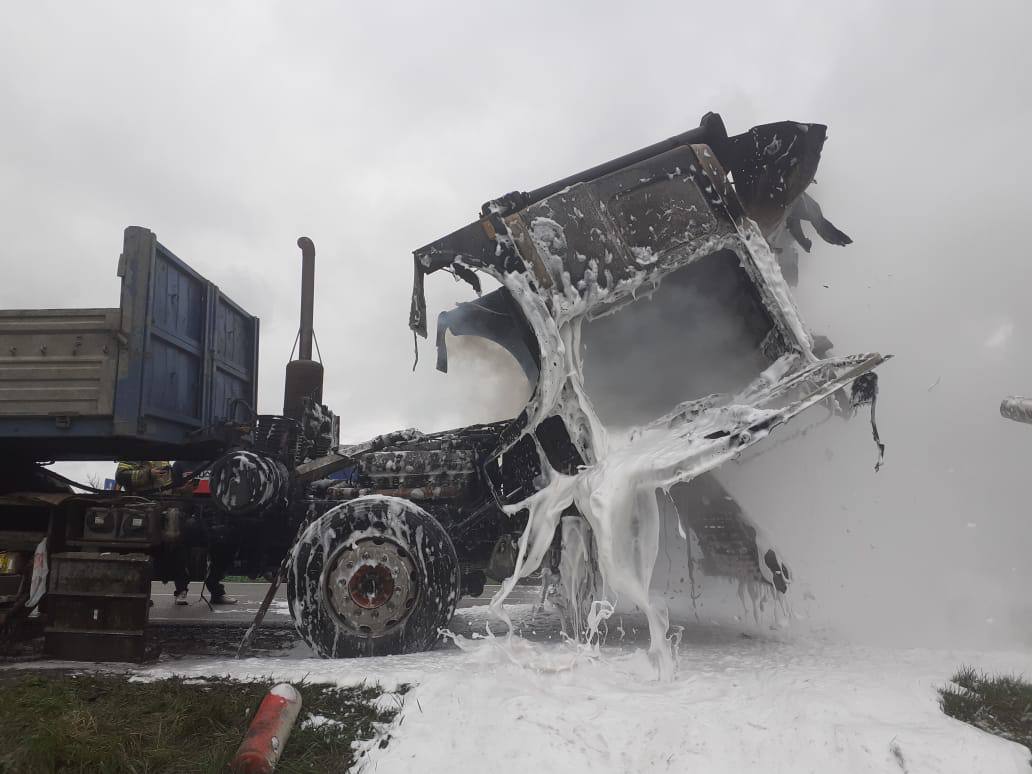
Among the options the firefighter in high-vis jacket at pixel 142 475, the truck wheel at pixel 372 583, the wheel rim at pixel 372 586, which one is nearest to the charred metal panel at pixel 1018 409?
the truck wheel at pixel 372 583

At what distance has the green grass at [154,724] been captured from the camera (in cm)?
261

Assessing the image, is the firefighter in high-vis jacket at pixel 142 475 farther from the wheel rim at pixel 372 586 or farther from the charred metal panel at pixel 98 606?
the wheel rim at pixel 372 586

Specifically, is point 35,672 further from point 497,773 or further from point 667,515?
point 667,515

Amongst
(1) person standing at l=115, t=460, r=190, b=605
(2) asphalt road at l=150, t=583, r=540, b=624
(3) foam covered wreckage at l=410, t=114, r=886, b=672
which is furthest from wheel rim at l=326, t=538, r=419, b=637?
(2) asphalt road at l=150, t=583, r=540, b=624

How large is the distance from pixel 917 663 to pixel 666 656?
1.53 meters

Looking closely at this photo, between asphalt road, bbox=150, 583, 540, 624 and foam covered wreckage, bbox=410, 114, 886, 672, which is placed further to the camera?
asphalt road, bbox=150, 583, 540, 624

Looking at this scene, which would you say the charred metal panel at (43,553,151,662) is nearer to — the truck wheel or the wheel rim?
the truck wheel

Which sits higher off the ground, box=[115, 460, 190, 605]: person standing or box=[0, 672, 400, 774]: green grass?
box=[115, 460, 190, 605]: person standing

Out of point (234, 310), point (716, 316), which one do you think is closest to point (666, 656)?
point (716, 316)

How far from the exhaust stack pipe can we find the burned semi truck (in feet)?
3.26

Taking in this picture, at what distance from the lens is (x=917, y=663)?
13.2ft

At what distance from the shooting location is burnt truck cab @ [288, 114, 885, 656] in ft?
14.1

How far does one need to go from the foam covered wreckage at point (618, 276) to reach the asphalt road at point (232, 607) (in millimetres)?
2302

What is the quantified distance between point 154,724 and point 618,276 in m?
3.49
